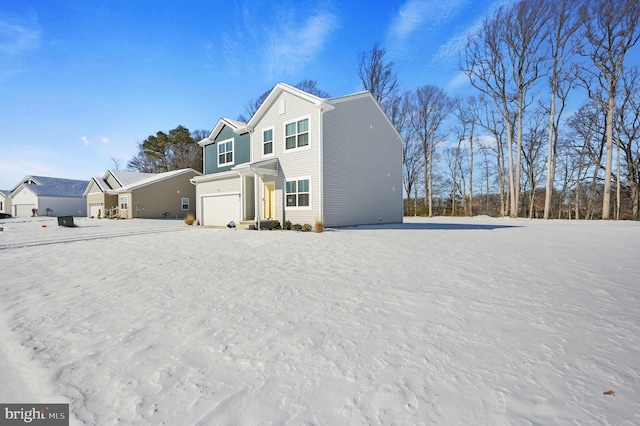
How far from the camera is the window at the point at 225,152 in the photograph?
54.1 ft

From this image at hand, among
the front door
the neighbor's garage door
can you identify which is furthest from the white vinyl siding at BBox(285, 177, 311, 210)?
the neighbor's garage door

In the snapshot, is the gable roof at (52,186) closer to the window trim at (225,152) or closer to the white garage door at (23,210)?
the white garage door at (23,210)

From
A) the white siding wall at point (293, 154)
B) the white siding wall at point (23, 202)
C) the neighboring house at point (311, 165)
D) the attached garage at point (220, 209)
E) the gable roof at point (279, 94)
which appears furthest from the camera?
the white siding wall at point (23, 202)

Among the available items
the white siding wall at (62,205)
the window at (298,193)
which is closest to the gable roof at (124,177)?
the white siding wall at (62,205)

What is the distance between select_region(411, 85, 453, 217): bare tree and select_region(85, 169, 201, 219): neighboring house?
909 inches

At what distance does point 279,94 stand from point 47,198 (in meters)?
35.4

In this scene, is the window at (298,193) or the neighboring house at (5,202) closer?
the window at (298,193)

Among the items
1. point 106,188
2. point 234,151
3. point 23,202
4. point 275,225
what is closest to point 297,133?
point 275,225

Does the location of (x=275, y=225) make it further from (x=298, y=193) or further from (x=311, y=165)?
(x=311, y=165)

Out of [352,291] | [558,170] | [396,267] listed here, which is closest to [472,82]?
[558,170]

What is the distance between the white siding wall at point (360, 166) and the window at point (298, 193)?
90 cm

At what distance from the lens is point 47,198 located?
106ft

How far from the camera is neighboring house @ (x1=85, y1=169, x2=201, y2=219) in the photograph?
76.5 feet

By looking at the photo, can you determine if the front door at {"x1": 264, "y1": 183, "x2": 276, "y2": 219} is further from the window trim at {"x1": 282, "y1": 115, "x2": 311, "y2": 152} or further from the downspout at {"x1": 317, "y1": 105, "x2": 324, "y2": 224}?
the downspout at {"x1": 317, "y1": 105, "x2": 324, "y2": 224}
